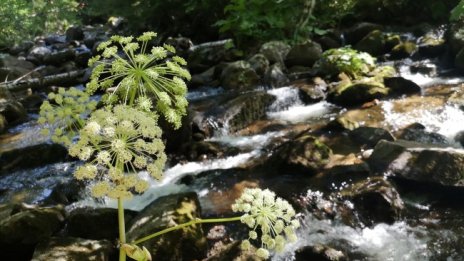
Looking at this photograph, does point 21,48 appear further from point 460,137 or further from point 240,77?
point 460,137

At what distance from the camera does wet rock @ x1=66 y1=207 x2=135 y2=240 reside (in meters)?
5.57

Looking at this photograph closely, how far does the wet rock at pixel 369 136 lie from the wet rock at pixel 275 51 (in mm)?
6368

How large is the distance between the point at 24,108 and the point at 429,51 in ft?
42.6

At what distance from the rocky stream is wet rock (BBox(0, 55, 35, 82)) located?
145 inches

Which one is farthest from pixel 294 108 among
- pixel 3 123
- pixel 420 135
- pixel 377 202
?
pixel 3 123

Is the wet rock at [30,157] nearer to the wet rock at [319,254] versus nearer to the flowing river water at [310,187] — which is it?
the flowing river water at [310,187]

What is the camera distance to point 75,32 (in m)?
29.6

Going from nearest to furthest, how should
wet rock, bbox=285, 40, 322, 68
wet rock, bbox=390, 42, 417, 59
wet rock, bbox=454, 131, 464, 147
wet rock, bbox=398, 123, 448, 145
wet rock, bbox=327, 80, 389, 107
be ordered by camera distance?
wet rock, bbox=454, 131, 464, 147, wet rock, bbox=398, 123, 448, 145, wet rock, bbox=327, 80, 389, 107, wet rock, bbox=285, 40, 322, 68, wet rock, bbox=390, 42, 417, 59

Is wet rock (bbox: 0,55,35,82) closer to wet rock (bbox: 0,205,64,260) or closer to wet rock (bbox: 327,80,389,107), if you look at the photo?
wet rock (bbox: 327,80,389,107)

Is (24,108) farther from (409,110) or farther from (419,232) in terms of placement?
(419,232)

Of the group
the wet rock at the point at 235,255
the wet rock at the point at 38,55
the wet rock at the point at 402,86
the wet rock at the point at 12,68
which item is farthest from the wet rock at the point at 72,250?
the wet rock at the point at 38,55

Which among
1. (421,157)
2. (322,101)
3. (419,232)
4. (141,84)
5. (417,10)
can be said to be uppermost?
(417,10)

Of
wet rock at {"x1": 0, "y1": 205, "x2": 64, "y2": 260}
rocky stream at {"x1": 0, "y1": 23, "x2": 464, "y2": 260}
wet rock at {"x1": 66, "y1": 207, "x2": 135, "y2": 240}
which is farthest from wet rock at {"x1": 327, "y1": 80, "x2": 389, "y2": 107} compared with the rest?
wet rock at {"x1": 0, "y1": 205, "x2": 64, "y2": 260}

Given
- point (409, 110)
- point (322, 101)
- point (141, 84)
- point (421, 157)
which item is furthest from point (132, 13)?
point (141, 84)
